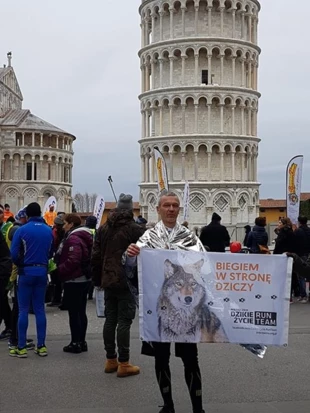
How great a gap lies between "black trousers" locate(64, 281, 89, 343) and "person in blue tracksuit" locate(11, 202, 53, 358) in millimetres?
380

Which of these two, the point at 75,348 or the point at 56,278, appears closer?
the point at 75,348

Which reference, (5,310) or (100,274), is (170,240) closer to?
(100,274)

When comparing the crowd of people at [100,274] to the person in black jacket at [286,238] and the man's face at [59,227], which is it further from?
the person in black jacket at [286,238]

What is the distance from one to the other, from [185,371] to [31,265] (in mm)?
3092

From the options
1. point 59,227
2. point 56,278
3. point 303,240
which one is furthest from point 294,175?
point 56,278

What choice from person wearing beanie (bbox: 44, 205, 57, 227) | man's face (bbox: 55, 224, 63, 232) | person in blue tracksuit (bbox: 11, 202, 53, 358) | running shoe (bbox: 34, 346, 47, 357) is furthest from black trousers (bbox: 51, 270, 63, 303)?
person wearing beanie (bbox: 44, 205, 57, 227)

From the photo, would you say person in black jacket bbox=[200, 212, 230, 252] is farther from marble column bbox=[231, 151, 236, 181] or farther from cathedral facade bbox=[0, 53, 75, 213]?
cathedral facade bbox=[0, 53, 75, 213]

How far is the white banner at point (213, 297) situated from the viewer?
527 cm

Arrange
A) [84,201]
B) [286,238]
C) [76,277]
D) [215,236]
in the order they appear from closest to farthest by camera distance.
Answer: [76,277] → [286,238] → [215,236] → [84,201]

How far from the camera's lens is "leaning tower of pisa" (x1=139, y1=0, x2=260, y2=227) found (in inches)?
1827

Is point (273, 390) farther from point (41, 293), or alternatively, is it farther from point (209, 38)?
point (209, 38)

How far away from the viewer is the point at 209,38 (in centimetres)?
4588

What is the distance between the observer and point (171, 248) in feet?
17.6

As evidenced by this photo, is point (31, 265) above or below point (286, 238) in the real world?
below
